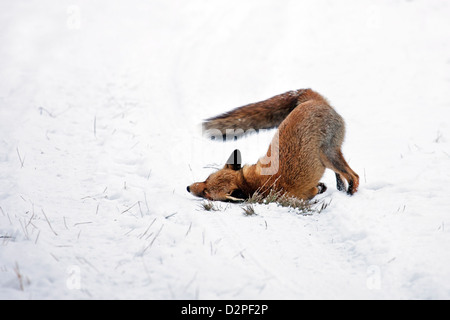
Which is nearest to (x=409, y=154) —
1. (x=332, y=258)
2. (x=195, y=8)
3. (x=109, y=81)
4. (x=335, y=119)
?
(x=335, y=119)

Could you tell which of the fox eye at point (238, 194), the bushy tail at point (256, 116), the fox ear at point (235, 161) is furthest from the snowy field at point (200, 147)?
the bushy tail at point (256, 116)

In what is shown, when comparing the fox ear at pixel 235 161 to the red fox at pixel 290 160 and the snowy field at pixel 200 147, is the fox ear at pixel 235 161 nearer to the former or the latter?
the red fox at pixel 290 160

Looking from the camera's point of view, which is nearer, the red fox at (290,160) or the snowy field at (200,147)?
the snowy field at (200,147)

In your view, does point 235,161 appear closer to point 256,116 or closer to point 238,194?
point 238,194

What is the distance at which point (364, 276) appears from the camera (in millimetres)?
3527

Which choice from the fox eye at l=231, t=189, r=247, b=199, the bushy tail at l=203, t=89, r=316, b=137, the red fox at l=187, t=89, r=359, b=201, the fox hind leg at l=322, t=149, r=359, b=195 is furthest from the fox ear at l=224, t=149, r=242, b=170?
the fox hind leg at l=322, t=149, r=359, b=195

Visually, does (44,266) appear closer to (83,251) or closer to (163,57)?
(83,251)

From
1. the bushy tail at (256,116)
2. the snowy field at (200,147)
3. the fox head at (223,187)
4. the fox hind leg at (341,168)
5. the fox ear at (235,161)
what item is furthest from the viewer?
the bushy tail at (256,116)

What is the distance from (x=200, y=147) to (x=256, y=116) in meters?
1.66

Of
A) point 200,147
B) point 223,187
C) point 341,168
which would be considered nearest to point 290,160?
point 341,168

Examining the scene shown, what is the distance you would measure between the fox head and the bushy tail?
545 mm

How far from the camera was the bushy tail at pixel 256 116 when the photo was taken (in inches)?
239

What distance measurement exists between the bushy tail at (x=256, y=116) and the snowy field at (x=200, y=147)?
954 mm

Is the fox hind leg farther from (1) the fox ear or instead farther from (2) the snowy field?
(1) the fox ear
